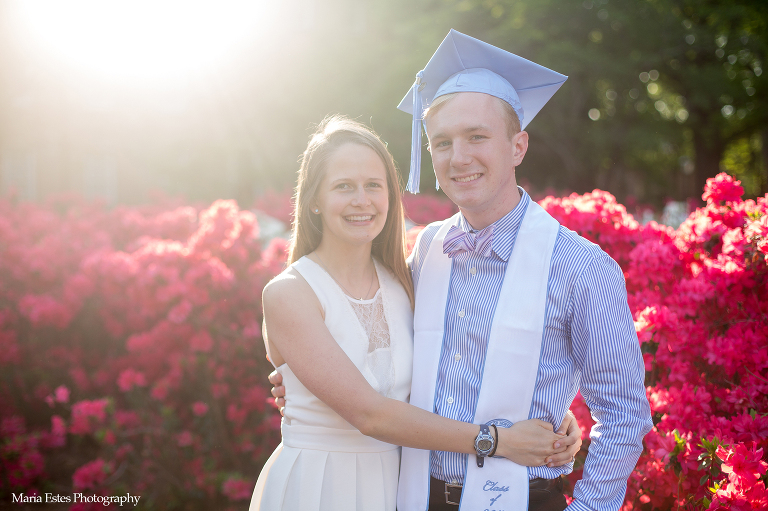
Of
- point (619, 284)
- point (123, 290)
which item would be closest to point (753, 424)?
point (619, 284)

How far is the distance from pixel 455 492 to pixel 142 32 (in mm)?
15832

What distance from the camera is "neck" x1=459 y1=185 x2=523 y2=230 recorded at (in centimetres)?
210

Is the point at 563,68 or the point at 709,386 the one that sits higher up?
the point at 563,68

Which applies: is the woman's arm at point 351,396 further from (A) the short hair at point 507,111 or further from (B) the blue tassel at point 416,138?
(A) the short hair at point 507,111

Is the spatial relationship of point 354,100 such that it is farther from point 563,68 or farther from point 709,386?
point 709,386

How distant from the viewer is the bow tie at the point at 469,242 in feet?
6.66

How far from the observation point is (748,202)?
9.50 ft

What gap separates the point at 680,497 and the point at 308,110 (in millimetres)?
14737

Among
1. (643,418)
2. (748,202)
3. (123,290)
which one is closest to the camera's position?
(643,418)

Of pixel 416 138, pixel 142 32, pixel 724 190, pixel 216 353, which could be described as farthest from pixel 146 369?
pixel 142 32

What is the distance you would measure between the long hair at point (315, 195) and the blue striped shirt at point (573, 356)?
445 mm

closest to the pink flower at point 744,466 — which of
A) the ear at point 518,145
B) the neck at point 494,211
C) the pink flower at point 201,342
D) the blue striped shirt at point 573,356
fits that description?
the blue striped shirt at point 573,356

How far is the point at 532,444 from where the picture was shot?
1.83 m

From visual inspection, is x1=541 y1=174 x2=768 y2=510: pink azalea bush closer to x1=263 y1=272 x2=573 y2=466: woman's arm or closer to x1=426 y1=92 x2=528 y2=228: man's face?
x1=263 y1=272 x2=573 y2=466: woman's arm
